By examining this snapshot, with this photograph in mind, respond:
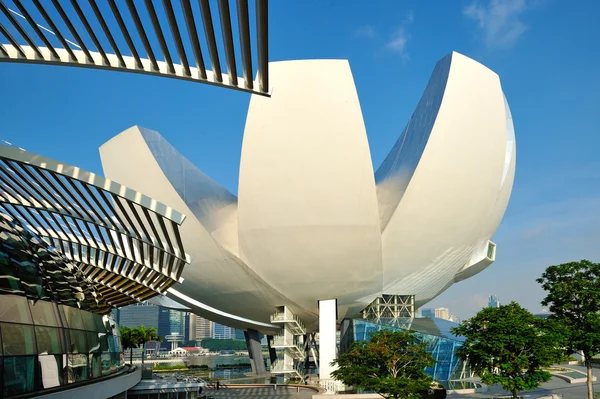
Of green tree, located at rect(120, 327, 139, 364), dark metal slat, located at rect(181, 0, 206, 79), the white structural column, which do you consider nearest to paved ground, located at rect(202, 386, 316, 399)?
the white structural column

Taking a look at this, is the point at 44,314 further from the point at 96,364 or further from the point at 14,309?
the point at 96,364

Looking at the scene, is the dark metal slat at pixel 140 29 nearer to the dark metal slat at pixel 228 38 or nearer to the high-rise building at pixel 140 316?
the dark metal slat at pixel 228 38

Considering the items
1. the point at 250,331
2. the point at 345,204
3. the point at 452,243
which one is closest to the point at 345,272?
the point at 345,204

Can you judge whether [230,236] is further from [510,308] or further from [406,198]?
[510,308]

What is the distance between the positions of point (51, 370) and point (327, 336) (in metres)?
24.0

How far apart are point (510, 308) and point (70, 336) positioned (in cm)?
1800

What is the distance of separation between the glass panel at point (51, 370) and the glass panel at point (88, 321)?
2.49 metres


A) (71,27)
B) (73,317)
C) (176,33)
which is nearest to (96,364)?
(73,317)

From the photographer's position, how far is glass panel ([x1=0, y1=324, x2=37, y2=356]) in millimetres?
10984

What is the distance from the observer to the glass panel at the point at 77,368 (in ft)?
46.6

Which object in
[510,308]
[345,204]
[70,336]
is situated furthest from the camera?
[345,204]

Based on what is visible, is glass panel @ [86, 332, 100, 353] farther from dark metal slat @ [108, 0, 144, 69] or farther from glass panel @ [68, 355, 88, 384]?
dark metal slat @ [108, 0, 144, 69]

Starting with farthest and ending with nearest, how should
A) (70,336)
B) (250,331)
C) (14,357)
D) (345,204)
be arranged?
(250,331)
(345,204)
(70,336)
(14,357)

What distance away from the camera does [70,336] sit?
573 inches
